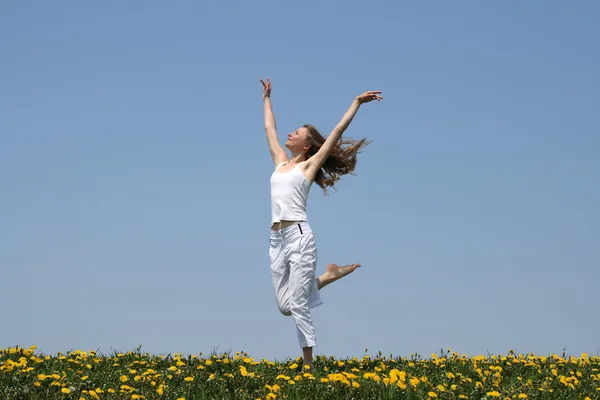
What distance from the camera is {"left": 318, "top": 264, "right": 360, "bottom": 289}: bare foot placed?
31.1ft

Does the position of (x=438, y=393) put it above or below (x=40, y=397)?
below

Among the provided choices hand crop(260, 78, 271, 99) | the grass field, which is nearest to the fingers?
hand crop(260, 78, 271, 99)

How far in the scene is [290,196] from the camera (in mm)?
8906

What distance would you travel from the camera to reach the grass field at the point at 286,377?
7.16 metres

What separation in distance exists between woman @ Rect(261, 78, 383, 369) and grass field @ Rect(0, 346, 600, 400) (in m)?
0.79

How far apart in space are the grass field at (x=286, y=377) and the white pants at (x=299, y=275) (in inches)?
22.1

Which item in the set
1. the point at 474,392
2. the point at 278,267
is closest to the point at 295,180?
the point at 278,267

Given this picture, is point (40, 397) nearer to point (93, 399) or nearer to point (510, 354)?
point (93, 399)

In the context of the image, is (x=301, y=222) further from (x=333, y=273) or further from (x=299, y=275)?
(x=333, y=273)

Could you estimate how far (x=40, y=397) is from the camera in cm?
707

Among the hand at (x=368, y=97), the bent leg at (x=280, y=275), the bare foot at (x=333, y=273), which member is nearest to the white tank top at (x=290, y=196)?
the bent leg at (x=280, y=275)

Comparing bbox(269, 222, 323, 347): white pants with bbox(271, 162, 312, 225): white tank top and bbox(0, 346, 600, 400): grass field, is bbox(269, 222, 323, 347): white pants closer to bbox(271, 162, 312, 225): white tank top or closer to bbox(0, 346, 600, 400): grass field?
bbox(271, 162, 312, 225): white tank top

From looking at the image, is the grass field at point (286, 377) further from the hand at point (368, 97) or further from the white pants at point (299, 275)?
the hand at point (368, 97)

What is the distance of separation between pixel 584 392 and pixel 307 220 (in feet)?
12.3
